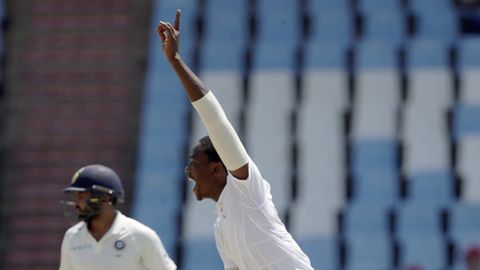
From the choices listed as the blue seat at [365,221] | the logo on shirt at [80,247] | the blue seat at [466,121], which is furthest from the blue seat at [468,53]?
the logo on shirt at [80,247]

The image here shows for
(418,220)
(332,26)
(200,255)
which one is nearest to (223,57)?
(332,26)

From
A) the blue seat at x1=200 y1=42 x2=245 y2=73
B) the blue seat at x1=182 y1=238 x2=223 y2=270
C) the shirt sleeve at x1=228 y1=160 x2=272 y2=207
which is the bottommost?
the blue seat at x1=182 y1=238 x2=223 y2=270

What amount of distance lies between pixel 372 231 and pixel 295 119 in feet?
4.98

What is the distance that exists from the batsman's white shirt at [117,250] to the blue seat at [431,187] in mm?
4958

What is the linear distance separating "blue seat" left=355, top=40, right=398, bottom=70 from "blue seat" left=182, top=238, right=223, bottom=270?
8.06ft

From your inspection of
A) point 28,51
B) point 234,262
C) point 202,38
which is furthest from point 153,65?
point 234,262

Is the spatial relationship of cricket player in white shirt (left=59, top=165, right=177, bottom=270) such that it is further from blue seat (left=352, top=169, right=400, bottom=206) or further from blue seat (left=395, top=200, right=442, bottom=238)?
blue seat (left=352, top=169, right=400, bottom=206)

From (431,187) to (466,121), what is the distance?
2.68 feet

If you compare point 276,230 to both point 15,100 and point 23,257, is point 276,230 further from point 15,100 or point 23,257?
point 15,100

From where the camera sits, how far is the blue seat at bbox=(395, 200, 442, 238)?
1010 cm

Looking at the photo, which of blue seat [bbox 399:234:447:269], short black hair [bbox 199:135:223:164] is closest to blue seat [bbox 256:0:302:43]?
blue seat [bbox 399:234:447:269]

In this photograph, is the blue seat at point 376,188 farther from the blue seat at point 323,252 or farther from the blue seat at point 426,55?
the blue seat at point 426,55

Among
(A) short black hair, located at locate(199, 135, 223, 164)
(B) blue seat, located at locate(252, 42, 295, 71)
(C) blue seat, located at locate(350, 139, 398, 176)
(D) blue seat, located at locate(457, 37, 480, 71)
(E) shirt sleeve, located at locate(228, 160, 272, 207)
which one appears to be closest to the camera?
(E) shirt sleeve, located at locate(228, 160, 272, 207)

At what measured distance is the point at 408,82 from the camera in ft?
37.0
